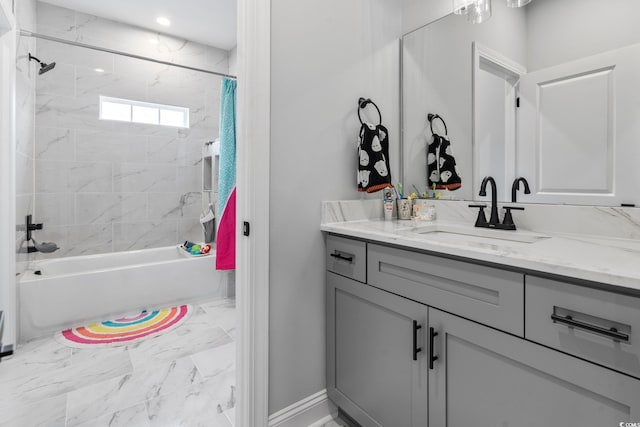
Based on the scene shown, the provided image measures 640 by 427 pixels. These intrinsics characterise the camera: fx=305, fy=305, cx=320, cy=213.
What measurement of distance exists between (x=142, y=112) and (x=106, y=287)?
1897mm

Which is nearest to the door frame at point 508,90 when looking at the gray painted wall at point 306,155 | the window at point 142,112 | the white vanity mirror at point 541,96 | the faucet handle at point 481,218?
the white vanity mirror at point 541,96

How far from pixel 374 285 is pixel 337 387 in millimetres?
563

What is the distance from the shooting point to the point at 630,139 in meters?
1.08

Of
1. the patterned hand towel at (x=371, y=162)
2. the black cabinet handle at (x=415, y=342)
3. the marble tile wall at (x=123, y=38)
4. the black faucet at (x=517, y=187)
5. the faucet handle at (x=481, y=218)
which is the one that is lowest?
the black cabinet handle at (x=415, y=342)

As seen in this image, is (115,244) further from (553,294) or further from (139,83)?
(553,294)

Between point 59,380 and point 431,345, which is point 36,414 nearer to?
point 59,380

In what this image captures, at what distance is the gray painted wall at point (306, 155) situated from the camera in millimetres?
1312

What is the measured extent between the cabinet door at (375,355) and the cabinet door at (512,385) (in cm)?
7

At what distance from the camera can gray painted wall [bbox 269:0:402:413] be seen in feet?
4.30

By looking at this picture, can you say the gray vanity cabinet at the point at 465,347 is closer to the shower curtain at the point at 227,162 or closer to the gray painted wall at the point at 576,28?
the gray painted wall at the point at 576,28

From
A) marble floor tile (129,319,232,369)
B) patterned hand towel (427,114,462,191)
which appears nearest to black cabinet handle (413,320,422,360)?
patterned hand towel (427,114,462,191)

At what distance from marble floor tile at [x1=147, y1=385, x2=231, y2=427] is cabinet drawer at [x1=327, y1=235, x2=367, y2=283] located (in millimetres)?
877

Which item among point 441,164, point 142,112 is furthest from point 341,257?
point 142,112

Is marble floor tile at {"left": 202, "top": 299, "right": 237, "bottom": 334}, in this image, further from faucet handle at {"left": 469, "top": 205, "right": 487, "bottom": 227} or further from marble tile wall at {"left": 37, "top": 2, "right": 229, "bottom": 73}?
marble tile wall at {"left": 37, "top": 2, "right": 229, "bottom": 73}
